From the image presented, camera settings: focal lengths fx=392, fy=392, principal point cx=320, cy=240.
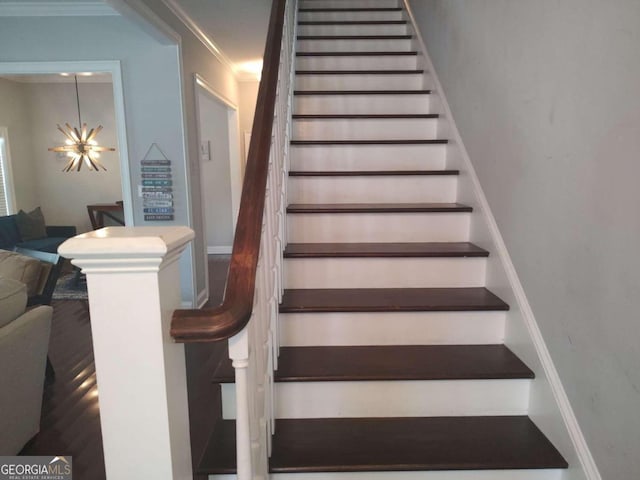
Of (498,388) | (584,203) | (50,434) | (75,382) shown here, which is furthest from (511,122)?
(75,382)

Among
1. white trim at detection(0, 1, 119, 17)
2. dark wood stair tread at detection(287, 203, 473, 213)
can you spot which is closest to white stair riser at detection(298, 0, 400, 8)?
white trim at detection(0, 1, 119, 17)

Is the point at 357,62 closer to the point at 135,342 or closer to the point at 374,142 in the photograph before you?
the point at 374,142

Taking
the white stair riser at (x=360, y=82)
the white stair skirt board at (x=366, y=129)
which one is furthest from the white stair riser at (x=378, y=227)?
the white stair riser at (x=360, y=82)

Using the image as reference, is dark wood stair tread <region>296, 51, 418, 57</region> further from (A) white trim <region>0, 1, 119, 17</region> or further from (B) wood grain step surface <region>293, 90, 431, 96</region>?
(A) white trim <region>0, 1, 119, 17</region>

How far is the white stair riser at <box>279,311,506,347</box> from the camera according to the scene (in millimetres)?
1626

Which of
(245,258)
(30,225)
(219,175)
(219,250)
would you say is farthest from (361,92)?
(30,225)

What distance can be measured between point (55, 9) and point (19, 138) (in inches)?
141

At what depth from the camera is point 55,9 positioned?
3088mm

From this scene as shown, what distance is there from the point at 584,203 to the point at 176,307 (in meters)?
1.17

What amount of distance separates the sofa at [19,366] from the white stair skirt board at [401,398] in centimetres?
109

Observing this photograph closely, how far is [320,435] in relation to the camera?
137cm

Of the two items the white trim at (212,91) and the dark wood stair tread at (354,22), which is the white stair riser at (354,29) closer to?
the dark wood stair tread at (354,22)

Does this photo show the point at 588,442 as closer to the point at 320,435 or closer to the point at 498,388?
the point at 498,388

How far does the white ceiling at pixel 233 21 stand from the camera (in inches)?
127
